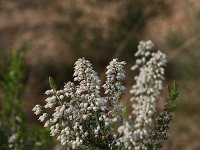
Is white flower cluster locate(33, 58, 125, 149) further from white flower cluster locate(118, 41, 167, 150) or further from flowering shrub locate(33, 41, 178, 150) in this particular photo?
white flower cluster locate(118, 41, 167, 150)

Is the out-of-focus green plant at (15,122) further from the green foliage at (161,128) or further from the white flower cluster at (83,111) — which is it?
the white flower cluster at (83,111)

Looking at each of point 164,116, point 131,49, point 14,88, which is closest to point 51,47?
point 131,49

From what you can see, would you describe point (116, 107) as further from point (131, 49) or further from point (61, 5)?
point (61, 5)

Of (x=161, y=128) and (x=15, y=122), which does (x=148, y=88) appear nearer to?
(x=161, y=128)

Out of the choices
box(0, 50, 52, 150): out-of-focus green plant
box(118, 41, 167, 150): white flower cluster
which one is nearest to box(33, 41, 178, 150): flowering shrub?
box(118, 41, 167, 150): white flower cluster

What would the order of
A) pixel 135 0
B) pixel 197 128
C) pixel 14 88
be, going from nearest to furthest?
pixel 14 88 < pixel 197 128 < pixel 135 0

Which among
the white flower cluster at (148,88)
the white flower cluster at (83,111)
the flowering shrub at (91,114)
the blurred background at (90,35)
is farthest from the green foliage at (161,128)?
the blurred background at (90,35)

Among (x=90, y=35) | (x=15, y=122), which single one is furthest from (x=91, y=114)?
(x=90, y=35)
